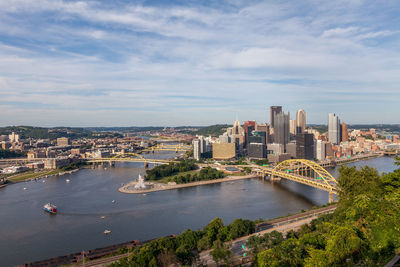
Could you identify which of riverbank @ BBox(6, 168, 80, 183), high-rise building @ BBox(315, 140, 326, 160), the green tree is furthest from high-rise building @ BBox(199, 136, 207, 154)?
the green tree

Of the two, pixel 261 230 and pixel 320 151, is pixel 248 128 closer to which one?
pixel 320 151

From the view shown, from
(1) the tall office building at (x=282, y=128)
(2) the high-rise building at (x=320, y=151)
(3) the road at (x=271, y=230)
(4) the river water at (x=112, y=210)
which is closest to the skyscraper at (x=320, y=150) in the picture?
(2) the high-rise building at (x=320, y=151)

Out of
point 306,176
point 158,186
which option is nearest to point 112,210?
point 158,186

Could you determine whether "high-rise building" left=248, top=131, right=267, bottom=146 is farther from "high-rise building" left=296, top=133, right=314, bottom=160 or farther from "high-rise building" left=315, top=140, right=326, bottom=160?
"high-rise building" left=315, top=140, right=326, bottom=160

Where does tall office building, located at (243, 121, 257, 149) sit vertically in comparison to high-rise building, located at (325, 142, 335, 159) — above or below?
above

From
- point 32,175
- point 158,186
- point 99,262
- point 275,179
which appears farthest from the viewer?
point 32,175

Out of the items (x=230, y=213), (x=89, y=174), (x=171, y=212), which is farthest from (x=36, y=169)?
(x=230, y=213)

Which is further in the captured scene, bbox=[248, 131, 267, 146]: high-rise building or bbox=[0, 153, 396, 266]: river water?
bbox=[248, 131, 267, 146]: high-rise building
